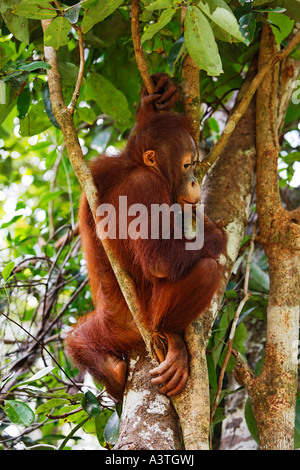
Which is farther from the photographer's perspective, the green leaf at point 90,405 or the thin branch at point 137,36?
the thin branch at point 137,36

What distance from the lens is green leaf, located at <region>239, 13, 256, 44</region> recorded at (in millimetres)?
2254

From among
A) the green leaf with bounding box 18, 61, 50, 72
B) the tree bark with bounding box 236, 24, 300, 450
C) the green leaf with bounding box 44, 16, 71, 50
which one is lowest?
the tree bark with bounding box 236, 24, 300, 450

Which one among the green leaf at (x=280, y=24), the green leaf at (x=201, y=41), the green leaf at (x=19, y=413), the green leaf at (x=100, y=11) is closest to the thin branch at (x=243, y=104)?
the green leaf at (x=280, y=24)

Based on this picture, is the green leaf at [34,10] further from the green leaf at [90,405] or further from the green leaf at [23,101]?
the green leaf at [90,405]

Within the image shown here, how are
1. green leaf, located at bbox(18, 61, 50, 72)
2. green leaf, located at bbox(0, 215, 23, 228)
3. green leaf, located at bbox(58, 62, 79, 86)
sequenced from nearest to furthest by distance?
1. green leaf, located at bbox(18, 61, 50, 72)
2. green leaf, located at bbox(58, 62, 79, 86)
3. green leaf, located at bbox(0, 215, 23, 228)

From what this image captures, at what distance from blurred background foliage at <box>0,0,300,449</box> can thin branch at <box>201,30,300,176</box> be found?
0.09 m

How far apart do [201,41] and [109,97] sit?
4.13ft

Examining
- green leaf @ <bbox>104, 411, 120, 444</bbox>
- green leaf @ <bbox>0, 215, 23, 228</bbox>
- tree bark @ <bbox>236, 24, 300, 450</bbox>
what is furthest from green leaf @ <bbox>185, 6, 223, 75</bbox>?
green leaf @ <bbox>0, 215, 23, 228</bbox>

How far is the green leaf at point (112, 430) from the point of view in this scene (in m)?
2.31

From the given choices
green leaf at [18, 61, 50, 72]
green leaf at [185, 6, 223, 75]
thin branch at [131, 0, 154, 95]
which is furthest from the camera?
thin branch at [131, 0, 154, 95]

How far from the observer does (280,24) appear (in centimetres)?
253

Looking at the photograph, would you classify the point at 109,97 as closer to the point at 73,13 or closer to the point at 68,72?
the point at 68,72

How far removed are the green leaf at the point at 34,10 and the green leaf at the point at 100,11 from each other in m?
0.14

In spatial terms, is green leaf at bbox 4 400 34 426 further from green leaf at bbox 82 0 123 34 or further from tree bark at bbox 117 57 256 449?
green leaf at bbox 82 0 123 34
